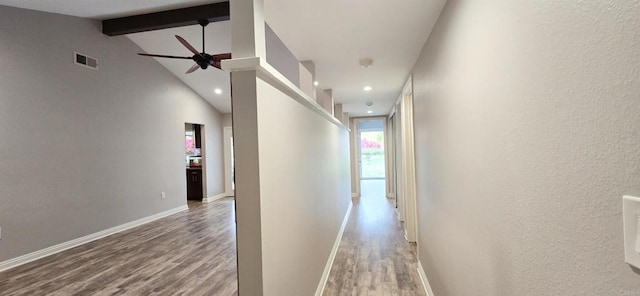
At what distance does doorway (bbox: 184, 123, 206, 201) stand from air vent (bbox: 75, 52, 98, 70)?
2.99 meters

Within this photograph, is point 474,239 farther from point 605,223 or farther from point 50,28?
point 50,28

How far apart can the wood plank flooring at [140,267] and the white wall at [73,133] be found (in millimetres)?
446

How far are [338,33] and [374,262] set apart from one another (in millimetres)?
2433

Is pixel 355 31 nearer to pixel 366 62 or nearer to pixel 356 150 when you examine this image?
pixel 366 62

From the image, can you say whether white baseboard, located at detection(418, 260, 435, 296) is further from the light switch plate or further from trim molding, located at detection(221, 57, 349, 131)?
the light switch plate

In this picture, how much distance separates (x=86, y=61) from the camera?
425cm

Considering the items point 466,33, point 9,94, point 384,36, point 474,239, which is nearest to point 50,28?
point 9,94

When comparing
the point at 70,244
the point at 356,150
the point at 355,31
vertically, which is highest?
the point at 355,31

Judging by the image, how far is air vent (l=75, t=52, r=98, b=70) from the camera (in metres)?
4.14

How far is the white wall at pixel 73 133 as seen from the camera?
3371 mm

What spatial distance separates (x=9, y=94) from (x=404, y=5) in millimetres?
4378

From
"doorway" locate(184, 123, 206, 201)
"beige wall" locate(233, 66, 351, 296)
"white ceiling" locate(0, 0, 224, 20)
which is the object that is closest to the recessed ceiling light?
"beige wall" locate(233, 66, 351, 296)

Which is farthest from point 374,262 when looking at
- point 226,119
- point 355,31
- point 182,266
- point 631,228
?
point 226,119

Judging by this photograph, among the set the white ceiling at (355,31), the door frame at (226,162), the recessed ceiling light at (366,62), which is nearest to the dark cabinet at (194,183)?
the door frame at (226,162)
